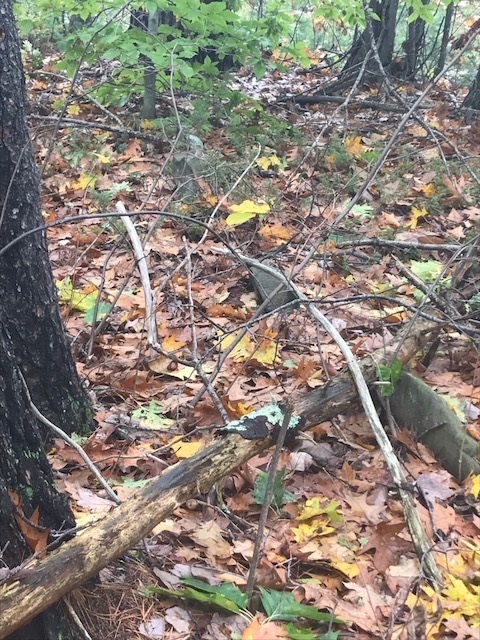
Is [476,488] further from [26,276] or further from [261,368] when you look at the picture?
[26,276]

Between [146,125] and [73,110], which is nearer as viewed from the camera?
[146,125]

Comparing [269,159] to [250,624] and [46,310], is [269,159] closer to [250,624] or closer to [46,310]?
[46,310]

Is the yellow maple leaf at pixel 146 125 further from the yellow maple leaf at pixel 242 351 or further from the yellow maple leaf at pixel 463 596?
the yellow maple leaf at pixel 463 596

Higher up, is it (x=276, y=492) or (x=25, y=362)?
(x=25, y=362)

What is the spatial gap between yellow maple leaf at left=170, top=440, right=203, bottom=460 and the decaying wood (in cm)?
38

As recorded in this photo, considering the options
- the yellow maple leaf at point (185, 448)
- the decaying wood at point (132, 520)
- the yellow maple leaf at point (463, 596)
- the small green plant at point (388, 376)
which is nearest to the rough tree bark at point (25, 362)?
the decaying wood at point (132, 520)

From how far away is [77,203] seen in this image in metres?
5.61

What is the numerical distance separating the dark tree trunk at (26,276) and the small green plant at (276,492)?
3.07ft

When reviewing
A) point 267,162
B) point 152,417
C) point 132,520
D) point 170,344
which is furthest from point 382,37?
point 132,520

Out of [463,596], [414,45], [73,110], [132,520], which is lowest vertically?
[463,596]

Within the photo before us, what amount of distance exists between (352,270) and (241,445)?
2585 mm

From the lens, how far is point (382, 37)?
28.8 feet

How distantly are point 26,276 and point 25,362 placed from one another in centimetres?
41

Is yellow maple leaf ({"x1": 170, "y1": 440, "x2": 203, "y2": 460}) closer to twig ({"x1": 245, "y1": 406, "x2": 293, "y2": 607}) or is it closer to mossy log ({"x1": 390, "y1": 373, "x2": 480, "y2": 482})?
twig ({"x1": 245, "y1": 406, "x2": 293, "y2": 607})
